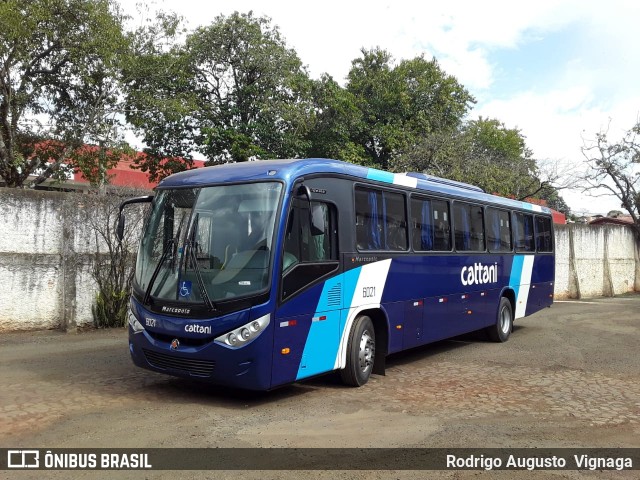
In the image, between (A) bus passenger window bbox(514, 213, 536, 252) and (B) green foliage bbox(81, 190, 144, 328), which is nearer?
(B) green foliage bbox(81, 190, 144, 328)

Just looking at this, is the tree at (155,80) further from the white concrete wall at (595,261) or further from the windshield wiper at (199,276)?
the white concrete wall at (595,261)

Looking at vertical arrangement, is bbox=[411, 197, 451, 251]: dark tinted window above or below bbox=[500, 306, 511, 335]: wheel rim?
above

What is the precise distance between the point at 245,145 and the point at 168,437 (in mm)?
16686

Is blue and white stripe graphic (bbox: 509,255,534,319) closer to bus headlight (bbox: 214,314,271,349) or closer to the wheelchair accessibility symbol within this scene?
bus headlight (bbox: 214,314,271,349)

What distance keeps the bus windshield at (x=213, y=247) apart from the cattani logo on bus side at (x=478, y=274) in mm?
5150

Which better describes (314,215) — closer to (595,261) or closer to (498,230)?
(498,230)

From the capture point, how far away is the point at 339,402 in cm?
688

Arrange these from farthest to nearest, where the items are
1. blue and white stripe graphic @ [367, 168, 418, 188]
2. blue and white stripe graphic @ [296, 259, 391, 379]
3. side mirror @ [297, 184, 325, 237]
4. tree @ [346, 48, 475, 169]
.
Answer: tree @ [346, 48, 475, 169], blue and white stripe graphic @ [367, 168, 418, 188], blue and white stripe graphic @ [296, 259, 391, 379], side mirror @ [297, 184, 325, 237]

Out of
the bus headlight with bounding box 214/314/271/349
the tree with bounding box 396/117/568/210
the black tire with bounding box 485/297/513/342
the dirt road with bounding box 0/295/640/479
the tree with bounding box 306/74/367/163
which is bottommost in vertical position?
the dirt road with bounding box 0/295/640/479

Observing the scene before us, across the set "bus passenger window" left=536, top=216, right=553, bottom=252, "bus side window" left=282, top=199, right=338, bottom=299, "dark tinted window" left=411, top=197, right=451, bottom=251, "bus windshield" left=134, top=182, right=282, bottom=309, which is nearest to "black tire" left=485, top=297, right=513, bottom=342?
"bus passenger window" left=536, top=216, right=553, bottom=252

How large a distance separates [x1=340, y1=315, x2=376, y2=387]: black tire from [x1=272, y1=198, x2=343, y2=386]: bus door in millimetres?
354

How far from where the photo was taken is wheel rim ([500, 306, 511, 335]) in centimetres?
1223

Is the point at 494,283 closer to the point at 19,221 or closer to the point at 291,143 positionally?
the point at 19,221

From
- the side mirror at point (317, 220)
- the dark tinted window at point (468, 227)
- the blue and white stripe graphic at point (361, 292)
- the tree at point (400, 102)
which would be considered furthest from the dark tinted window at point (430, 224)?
the tree at point (400, 102)
